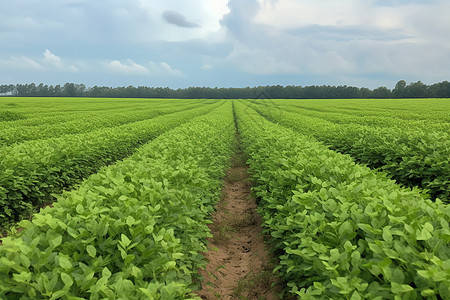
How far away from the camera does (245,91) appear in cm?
12400

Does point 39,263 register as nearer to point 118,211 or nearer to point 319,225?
point 118,211

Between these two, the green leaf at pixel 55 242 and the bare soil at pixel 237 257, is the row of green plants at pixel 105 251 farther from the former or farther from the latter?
the bare soil at pixel 237 257

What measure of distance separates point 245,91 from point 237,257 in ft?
399

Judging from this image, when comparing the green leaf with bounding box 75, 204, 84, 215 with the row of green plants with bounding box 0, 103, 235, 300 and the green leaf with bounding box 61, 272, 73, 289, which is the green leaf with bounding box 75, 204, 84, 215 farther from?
the green leaf with bounding box 61, 272, 73, 289

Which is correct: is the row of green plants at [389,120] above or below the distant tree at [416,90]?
below

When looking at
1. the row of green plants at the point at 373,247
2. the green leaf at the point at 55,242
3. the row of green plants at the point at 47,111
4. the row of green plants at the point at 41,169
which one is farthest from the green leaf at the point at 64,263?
the row of green plants at the point at 47,111

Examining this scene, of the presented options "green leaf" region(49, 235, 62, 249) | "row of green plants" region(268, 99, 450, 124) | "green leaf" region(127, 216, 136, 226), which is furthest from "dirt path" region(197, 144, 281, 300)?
"row of green plants" region(268, 99, 450, 124)

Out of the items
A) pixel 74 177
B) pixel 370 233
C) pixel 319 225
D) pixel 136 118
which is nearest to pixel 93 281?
pixel 319 225

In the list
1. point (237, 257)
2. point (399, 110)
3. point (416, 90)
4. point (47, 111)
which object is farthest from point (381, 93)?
point (237, 257)

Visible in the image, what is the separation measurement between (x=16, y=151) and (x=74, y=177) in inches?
64.9

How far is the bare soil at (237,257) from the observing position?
4277mm

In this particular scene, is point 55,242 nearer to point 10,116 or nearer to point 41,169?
point 41,169

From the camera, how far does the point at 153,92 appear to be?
115 meters

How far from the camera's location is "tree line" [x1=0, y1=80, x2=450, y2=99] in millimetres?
91000
